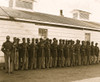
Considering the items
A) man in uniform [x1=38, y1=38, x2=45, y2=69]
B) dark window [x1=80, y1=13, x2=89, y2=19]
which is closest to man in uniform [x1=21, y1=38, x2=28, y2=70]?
man in uniform [x1=38, y1=38, x2=45, y2=69]

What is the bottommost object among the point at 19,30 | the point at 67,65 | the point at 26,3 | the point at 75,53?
the point at 67,65

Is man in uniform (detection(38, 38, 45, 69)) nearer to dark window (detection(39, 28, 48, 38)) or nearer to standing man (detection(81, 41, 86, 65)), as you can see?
dark window (detection(39, 28, 48, 38))

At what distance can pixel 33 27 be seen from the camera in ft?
40.6

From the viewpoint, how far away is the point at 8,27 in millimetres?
11164

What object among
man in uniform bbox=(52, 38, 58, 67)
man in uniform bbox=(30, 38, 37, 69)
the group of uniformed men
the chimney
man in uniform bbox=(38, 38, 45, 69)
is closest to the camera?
the group of uniformed men

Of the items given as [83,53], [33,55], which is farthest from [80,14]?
[33,55]

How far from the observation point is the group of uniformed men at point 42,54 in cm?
898

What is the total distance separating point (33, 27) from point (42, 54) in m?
2.84

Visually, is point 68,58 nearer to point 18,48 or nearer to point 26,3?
point 18,48

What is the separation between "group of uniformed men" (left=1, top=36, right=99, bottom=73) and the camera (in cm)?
898

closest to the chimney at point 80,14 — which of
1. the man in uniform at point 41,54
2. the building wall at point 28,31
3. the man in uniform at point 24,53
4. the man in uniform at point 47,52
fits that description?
the building wall at point 28,31

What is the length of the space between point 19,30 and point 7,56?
3203 millimetres

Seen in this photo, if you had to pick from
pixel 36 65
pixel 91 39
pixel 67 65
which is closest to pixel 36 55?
pixel 36 65

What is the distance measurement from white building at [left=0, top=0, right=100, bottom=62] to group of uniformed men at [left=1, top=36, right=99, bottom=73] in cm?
149
